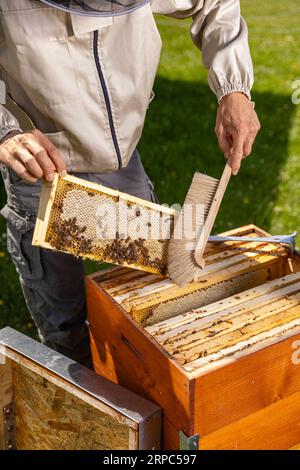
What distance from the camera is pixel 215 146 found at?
5.58 metres

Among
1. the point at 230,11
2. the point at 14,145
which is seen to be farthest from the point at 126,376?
the point at 230,11

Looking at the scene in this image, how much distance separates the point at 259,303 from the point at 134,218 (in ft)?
1.59

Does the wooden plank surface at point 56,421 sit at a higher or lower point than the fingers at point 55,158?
lower

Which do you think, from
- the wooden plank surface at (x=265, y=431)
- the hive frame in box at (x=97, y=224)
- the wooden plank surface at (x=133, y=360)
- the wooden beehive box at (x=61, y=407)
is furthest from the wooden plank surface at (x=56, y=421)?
the hive frame in box at (x=97, y=224)

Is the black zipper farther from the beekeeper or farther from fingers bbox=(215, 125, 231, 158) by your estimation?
fingers bbox=(215, 125, 231, 158)

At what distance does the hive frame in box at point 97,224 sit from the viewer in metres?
2.10

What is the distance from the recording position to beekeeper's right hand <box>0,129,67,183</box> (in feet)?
6.66

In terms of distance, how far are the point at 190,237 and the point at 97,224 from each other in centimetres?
30

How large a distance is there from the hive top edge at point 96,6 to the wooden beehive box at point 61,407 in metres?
1.08

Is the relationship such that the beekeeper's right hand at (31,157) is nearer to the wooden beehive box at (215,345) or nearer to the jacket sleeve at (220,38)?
the wooden beehive box at (215,345)

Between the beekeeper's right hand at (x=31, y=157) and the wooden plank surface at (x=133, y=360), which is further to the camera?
the beekeeper's right hand at (x=31, y=157)

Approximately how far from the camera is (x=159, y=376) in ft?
6.49

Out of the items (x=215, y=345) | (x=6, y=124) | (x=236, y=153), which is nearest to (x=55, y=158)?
(x=6, y=124)

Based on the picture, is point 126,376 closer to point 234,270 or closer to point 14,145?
point 234,270
